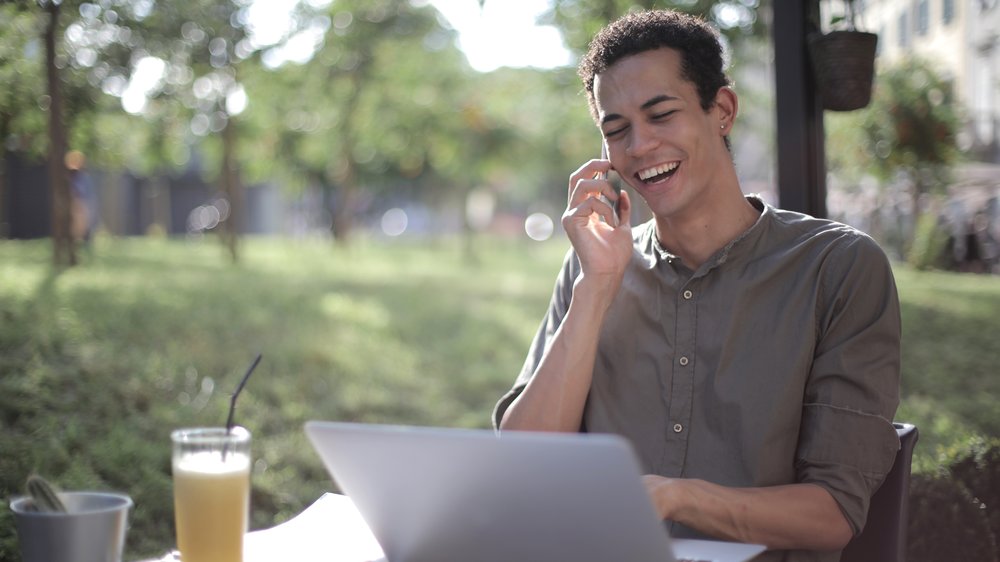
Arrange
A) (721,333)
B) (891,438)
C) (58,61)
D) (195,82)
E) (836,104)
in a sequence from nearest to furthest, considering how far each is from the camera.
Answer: (891,438) < (721,333) < (836,104) < (58,61) < (195,82)

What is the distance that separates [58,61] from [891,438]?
3025 mm

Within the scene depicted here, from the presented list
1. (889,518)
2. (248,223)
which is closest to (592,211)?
(889,518)

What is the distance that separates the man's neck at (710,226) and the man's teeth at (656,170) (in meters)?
0.09

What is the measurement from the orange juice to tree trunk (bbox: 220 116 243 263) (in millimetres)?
4427

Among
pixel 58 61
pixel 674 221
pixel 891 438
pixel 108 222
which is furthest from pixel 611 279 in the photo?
pixel 108 222

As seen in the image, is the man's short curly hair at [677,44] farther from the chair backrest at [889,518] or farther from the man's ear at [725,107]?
the chair backrest at [889,518]

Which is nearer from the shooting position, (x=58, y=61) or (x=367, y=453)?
(x=367, y=453)

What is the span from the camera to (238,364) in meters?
4.98

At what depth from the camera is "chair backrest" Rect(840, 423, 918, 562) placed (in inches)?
67.7

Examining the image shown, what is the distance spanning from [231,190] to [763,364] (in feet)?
16.9

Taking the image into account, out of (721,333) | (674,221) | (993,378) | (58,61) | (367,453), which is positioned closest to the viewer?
(367,453)

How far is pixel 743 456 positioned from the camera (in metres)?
1.75

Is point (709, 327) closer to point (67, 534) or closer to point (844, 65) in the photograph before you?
point (67, 534)

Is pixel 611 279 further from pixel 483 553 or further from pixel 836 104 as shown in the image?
→ pixel 836 104
